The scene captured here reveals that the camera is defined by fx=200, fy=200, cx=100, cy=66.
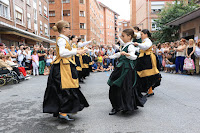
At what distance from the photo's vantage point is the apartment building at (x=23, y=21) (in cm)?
1872

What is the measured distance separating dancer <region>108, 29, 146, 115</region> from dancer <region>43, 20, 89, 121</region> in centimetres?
A: 82

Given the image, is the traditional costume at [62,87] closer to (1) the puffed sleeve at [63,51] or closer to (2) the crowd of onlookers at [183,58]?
(1) the puffed sleeve at [63,51]

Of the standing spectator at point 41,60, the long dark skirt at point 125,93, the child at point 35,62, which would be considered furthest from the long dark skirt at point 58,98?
the standing spectator at point 41,60

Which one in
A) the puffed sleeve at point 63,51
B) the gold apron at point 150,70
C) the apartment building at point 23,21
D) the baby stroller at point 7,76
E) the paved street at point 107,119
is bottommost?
the paved street at point 107,119

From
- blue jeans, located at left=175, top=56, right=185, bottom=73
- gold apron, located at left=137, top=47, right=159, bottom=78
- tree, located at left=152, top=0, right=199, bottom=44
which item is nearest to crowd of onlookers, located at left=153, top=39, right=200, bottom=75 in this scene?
blue jeans, located at left=175, top=56, right=185, bottom=73

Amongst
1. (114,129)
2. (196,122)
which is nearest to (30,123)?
(114,129)

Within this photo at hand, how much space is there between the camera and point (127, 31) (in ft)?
14.1

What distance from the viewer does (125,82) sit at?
4.16 m

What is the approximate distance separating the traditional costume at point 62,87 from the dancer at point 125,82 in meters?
0.83

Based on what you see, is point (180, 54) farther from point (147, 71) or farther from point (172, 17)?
point (172, 17)

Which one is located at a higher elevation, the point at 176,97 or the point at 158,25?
the point at 158,25

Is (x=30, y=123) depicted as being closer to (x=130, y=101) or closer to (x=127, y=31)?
(x=130, y=101)

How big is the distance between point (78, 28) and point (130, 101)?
43.9m

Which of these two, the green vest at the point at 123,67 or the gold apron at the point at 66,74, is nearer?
A: the gold apron at the point at 66,74
